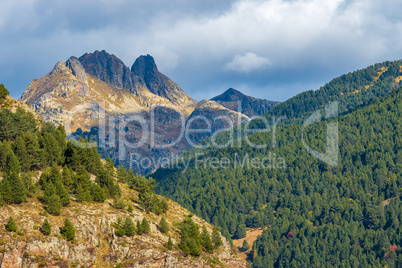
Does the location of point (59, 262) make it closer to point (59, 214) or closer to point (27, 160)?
point (59, 214)

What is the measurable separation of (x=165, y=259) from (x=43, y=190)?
96.9 ft

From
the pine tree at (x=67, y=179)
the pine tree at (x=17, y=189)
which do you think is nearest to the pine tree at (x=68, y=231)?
the pine tree at (x=17, y=189)

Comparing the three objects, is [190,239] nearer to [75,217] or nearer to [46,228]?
[75,217]

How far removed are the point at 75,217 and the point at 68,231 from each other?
530cm

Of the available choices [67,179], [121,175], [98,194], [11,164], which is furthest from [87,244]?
[121,175]

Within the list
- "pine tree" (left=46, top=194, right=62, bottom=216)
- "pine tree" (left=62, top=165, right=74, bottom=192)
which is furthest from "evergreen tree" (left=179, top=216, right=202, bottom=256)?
"pine tree" (left=62, top=165, right=74, bottom=192)

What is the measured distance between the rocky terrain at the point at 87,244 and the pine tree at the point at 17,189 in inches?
50.5

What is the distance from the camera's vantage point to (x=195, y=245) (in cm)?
8706

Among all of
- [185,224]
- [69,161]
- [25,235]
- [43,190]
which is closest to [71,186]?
[43,190]

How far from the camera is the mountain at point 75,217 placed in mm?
76250

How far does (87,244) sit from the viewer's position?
81562 millimetres

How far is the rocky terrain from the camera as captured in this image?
73.7m

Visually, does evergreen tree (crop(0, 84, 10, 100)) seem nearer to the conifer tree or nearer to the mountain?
the mountain

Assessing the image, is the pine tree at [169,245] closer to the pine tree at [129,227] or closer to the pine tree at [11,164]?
the pine tree at [129,227]
